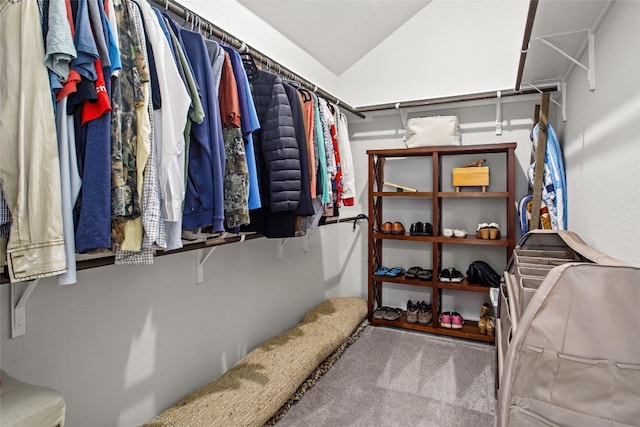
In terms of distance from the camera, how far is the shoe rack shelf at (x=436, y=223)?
262 centimetres

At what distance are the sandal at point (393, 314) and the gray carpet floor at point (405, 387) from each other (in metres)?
0.29

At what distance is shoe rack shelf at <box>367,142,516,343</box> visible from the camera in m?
2.62

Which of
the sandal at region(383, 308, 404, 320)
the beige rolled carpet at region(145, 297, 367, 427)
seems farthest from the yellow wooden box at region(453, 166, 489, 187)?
the beige rolled carpet at region(145, 297, 367, 427)

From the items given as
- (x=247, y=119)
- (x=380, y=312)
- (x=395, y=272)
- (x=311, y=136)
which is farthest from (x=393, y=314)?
(x=247, y=119)

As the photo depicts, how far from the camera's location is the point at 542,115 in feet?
7.32

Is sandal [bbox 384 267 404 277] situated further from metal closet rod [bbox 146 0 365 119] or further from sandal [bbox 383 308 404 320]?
metal closet rod [bbox 146 0 365 119]

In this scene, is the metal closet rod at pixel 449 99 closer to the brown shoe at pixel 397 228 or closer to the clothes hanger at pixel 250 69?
the brown shoe at pixel 397 228

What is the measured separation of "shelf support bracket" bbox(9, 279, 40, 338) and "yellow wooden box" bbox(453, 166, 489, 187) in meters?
2.77

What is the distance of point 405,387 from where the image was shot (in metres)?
2.08

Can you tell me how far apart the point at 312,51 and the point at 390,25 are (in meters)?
0.81

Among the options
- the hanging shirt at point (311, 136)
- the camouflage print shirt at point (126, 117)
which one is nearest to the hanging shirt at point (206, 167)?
the camouflage print shirt at point (126, 117)

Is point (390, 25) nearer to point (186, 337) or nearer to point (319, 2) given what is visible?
point (319, 2)

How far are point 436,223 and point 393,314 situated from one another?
36.9 inches

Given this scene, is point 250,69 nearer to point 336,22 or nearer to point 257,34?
point 257,34
